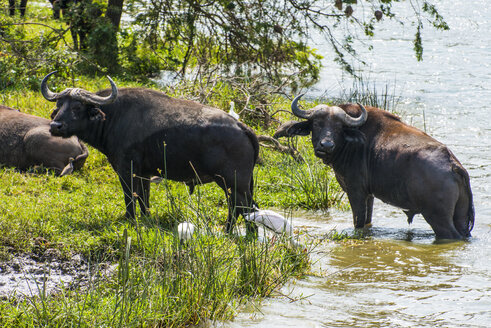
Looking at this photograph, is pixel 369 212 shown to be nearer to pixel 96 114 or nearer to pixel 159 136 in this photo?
pixel 159 136

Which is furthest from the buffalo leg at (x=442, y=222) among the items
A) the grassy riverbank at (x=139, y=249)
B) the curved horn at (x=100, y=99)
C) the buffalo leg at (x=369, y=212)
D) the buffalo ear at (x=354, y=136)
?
the curved horn at (x=100, y=99)

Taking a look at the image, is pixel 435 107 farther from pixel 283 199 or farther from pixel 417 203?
pixel 417 203

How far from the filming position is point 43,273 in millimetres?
5906

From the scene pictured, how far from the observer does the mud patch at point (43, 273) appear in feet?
19.0

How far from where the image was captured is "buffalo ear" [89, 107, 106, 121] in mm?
7992

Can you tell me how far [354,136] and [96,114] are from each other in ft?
10.1

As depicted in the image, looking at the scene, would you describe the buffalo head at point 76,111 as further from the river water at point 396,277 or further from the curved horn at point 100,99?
the river water at point 396,277

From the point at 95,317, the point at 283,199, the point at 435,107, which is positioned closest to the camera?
the point at 95,317

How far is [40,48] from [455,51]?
561 inches

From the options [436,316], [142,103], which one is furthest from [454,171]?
[142,103]

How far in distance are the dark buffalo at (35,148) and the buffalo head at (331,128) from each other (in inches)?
140

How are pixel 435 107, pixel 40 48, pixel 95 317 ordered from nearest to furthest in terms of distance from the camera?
pixel 95 317 < pixel 40 48 < pixel 435 107

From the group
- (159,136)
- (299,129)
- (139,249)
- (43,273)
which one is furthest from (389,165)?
(43,273)

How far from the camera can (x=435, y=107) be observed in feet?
53.6
